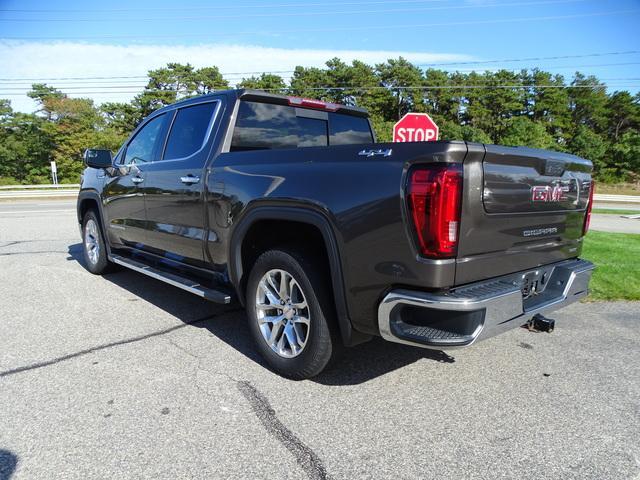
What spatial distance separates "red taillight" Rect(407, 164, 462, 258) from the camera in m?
2.22

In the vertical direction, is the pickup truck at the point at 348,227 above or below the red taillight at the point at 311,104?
below

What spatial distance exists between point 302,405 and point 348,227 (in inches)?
45.3

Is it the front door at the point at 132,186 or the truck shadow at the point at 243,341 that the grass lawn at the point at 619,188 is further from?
the front door at the point at 132,186

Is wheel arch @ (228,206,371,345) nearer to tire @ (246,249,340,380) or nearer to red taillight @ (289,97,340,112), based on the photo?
tire @ (246,249,340,380)

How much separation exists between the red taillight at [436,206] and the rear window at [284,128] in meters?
1.90

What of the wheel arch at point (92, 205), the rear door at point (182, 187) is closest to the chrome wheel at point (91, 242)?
the wheel arch at point (92, 205)

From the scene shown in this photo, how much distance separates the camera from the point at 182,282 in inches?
152

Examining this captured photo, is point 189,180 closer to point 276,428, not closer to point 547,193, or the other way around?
point 276,428

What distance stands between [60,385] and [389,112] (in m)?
67.4

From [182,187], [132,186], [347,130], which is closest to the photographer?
[182,187]

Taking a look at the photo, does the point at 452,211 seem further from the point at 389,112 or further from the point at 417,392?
the point at 389,112

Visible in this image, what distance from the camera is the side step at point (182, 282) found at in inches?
136

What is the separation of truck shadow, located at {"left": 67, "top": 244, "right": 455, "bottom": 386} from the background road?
0.8 inches

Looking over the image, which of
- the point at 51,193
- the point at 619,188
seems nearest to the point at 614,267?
the point at 51,193
